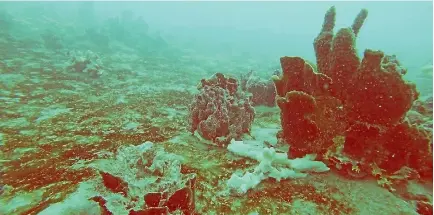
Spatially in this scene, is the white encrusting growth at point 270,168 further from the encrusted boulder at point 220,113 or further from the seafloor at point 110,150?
the encrusted boulder at point 220,113

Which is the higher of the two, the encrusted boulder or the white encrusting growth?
the encrusted boulder

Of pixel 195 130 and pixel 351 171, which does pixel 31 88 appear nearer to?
pixel 195 130

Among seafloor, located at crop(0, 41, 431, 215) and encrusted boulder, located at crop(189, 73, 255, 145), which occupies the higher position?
encrusted boulder, located at crop(189, 73, 255, 145)

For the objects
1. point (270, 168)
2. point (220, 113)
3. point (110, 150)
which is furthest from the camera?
point (220, 113)

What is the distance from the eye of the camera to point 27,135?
450cm

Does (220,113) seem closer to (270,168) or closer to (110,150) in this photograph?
(270,168)

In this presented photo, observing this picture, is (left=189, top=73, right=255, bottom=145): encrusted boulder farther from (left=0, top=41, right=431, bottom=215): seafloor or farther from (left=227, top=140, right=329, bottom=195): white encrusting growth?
(left=227, top=140, right=329, bottom=195): white encrusting growth

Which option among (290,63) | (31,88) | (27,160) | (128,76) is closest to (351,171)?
(290,63)

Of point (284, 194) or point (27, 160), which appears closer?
point (284, 194)

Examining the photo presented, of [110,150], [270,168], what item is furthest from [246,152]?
[110,150]

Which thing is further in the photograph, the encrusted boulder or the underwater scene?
the encrusted boulder

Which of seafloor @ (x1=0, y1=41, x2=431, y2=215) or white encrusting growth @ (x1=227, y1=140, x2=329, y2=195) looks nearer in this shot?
seafloor @ (x1=0, y1=41, x2=431, y2=215)

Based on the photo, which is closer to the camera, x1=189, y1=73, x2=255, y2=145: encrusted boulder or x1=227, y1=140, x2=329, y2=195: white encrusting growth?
x1=227, y1=140, x2=329, y2=195: white encrusting growth

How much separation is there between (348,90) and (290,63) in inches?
35.7
